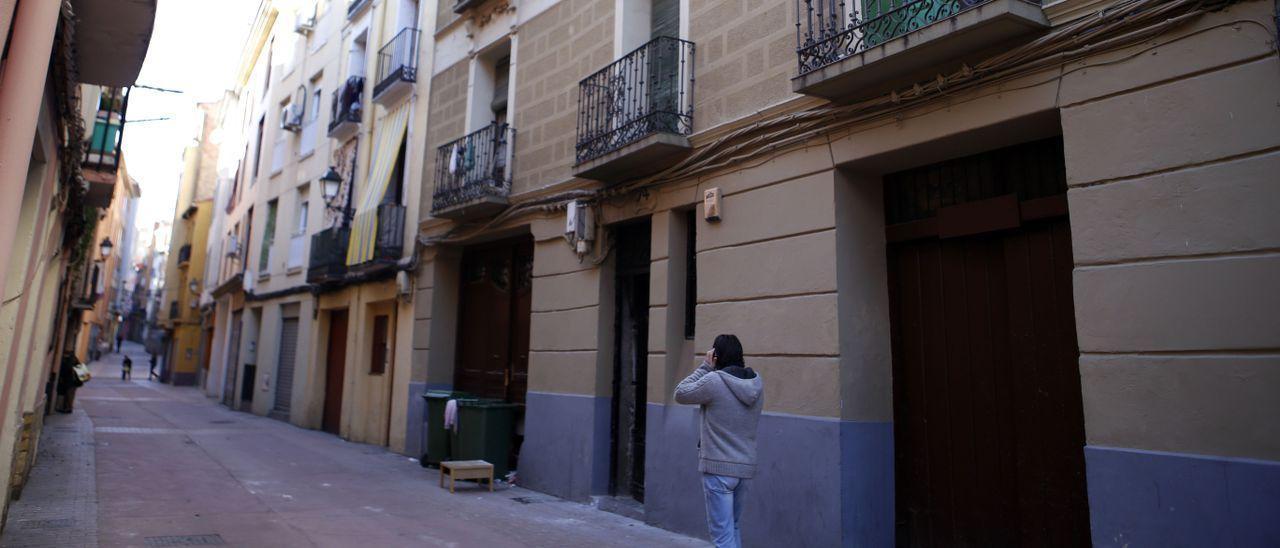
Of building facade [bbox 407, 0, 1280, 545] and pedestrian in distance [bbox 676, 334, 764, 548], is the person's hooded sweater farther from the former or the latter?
building facade [bbox 407, 0, 1280, 545]

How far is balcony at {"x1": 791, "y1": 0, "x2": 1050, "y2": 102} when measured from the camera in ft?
16.5

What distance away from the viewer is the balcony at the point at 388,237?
1327cm

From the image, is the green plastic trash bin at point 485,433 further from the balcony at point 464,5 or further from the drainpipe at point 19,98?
the drainpipe at point 19,98

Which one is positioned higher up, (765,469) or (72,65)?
(72,65)

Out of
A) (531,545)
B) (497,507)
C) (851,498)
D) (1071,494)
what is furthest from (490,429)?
(1071,494)

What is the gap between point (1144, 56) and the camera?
4.65m

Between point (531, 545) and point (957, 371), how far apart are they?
3756mm

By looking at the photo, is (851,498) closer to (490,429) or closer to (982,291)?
(982,291)

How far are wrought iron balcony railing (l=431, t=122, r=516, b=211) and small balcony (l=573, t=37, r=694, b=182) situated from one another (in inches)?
77.8

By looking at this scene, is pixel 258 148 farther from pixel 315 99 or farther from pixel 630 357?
pixel 630 357

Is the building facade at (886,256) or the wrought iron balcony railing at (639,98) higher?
the wrought iron balcony railing at (639,98)

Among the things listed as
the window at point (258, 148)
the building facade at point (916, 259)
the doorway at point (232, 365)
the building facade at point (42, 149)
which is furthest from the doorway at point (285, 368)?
the building facade at point (916, 259)

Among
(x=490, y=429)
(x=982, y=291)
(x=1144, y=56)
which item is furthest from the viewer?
(x=490, y=429)

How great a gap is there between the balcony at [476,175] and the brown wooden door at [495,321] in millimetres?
900
